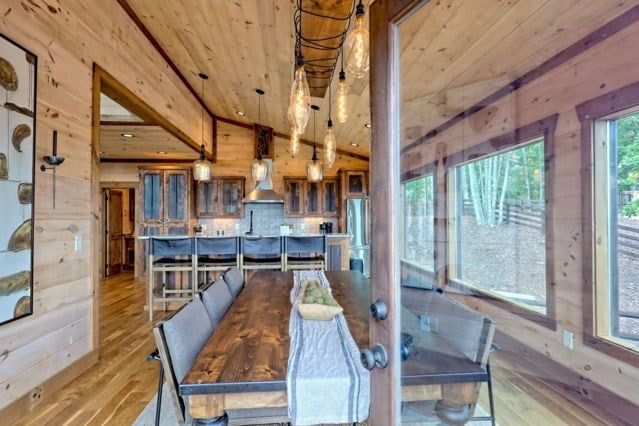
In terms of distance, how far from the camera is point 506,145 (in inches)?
89.6

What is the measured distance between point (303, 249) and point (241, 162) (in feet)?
10.9

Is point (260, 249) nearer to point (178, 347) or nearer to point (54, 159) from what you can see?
point (54, 159)

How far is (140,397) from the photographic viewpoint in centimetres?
233

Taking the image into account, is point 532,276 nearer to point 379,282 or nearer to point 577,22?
point 577,22

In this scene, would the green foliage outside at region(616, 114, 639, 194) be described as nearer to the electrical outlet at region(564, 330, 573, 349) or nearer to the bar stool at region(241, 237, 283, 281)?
the electrical outlet at region(564, 330, 573, 349)

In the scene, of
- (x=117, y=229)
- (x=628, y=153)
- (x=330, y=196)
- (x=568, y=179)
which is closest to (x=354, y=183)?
(x=330, y=196)

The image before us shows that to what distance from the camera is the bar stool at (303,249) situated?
452cm

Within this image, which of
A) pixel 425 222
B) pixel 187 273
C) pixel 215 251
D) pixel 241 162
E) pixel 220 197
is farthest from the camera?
pixel 241 162

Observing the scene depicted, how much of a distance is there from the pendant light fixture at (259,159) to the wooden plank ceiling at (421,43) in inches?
22.4

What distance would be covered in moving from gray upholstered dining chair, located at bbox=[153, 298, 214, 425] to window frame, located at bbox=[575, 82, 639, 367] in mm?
2061

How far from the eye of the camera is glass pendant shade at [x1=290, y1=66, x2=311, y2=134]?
216 centimetres

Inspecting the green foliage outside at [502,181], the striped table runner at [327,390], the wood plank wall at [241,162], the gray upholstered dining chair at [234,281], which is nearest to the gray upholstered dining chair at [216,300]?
the gray upholstered dining chair at [234,281]

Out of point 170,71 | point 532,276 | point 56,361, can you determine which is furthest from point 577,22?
point 170,71

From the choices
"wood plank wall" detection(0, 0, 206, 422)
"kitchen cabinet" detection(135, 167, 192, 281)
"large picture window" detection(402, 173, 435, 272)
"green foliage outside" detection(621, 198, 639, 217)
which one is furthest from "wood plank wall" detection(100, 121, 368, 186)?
"green foliage outside" detection(621, 198, 639, 217)
